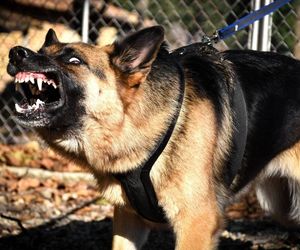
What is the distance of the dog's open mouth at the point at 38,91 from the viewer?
10.5ft

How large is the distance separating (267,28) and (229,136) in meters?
2.85

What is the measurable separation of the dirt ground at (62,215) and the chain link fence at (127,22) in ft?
2.06

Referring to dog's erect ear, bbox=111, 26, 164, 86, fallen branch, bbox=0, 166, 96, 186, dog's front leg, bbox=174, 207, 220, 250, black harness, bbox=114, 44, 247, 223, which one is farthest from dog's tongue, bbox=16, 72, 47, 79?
fallen branch, bbox=0, 166, 96, 186

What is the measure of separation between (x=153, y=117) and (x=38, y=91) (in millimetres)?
658

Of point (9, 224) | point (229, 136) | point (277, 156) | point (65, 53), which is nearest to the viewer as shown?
point (65, 53)

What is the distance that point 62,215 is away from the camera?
5.64 metres

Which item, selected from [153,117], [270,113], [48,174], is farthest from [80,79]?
[48,174]

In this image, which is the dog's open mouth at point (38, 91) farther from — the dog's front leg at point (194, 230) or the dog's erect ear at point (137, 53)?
the dog's front leg at point (194, 230)

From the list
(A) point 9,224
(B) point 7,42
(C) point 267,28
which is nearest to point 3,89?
(B) point 7,42

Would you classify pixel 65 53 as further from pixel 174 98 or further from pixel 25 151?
pixel 25 151

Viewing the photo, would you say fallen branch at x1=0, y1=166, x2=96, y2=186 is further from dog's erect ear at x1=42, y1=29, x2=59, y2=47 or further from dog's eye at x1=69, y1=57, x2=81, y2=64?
dog's eye at x1=69, y1=57, x2=81, y2=64

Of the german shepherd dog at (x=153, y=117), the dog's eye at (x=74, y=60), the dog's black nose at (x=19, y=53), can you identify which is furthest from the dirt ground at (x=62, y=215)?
the dog's black nose at (x=19, y=53)

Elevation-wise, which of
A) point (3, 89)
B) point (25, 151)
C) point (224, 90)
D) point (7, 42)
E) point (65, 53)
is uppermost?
point (65, 53)

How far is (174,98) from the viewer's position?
11.8 ft
